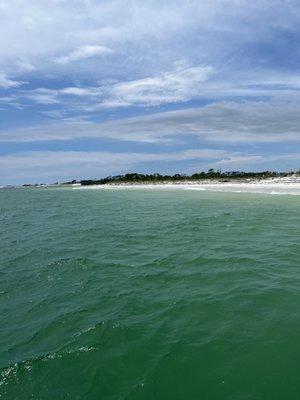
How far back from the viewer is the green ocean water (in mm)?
7278

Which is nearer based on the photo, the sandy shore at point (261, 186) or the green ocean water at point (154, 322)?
the green ocean water at point (154, 322)

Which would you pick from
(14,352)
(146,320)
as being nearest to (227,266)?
(146,320)

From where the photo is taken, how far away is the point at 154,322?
32.8 ft

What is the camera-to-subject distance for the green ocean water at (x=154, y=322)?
7.28 meters

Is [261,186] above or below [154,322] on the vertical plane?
above

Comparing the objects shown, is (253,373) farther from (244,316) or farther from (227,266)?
(227,266)

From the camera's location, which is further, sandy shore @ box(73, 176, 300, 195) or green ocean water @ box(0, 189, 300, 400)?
sandy shore @ box(73, 176, 300, 195)

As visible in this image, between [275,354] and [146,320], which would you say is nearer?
[275,354]

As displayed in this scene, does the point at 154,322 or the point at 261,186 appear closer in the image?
the point at 154,322

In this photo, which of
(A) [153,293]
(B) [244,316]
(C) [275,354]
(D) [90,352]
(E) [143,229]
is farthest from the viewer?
(E) [143,229]

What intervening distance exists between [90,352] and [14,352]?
1784mm

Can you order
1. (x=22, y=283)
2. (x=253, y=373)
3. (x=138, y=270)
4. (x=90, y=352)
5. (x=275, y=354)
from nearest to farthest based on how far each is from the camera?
1. (x=253, y=373)
2. (x=275, y=354)
3. (x=90, y=352)
4. (x=22, y=283)
5. (x=138, y=270)

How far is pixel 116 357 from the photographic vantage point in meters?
8.32

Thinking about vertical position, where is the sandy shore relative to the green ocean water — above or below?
above
